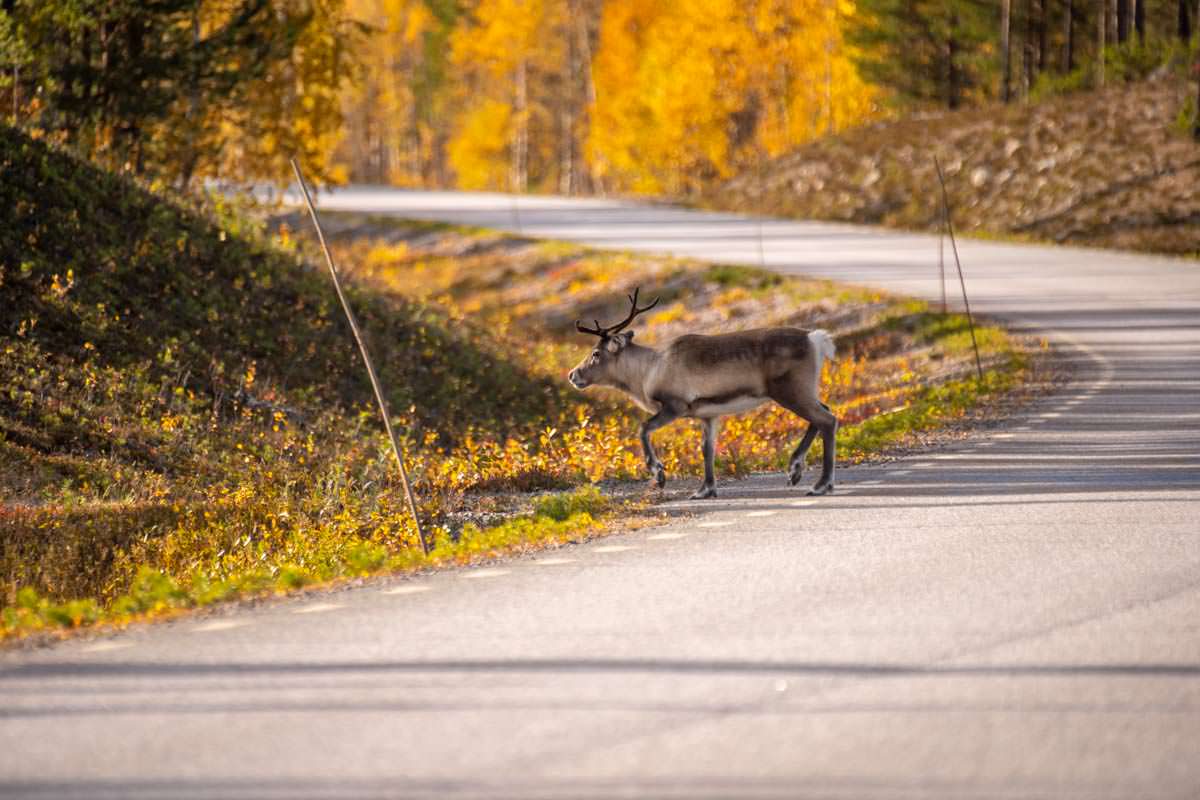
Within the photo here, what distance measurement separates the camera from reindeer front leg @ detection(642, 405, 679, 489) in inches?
488

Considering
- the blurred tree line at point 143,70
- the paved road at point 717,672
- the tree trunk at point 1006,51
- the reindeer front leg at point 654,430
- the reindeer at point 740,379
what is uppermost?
the tree trunk at point 1006,51

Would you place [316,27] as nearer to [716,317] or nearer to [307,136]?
[307,136]

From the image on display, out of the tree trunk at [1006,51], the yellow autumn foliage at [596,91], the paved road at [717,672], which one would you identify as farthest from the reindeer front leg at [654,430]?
the tree trunk at [1006,51]

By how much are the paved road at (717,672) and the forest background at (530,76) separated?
17.9 m

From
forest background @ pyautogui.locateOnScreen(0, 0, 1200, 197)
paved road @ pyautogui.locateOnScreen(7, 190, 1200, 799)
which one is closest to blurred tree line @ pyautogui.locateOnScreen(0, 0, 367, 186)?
forest background @ pyautogui.locateOnScreen(0, 0, 1200, 197)

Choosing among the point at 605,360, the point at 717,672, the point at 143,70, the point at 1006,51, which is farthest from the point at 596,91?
the point at 717,672

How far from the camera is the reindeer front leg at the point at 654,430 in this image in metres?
12.4

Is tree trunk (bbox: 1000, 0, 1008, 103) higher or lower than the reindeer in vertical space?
higher

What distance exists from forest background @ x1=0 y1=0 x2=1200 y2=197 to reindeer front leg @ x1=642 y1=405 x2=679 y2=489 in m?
15.4

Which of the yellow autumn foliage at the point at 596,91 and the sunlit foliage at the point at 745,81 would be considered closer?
the sunlit foliage at the point at 745,81

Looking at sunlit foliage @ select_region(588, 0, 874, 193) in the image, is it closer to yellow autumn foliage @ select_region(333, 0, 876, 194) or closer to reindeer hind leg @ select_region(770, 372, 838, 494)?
yellow autumn foliage @ select_region(333, 0, 876, 194)

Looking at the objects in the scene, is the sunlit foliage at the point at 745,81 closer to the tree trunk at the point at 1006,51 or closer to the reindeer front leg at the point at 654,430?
the tree trunk at the point at 1006,51

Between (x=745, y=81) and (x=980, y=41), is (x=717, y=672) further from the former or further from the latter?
(x=745, y=81)

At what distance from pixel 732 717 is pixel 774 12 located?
204 feet
